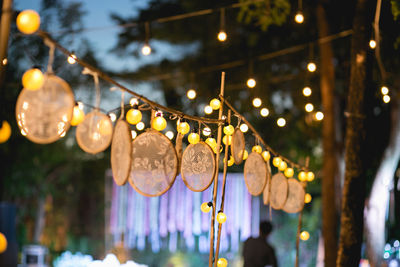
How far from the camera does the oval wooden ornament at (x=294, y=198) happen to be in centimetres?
504

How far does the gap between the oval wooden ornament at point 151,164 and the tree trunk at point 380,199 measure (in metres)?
4.84

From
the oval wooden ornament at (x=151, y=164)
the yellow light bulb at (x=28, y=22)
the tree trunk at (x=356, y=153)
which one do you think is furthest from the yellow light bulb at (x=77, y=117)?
the tree trunk at (x=356, y=153)

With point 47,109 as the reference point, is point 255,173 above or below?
below

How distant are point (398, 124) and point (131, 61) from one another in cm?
607

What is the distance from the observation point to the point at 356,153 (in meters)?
4.78

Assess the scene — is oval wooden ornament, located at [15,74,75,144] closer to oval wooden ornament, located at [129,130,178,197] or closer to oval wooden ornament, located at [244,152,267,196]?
oval wooden ornament, located at [129,130,178,197]

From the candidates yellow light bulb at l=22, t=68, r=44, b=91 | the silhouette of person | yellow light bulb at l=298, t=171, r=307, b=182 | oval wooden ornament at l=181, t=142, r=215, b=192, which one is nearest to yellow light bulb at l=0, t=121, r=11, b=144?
yellow light bulb at l=22, t=68, r=44, b=91

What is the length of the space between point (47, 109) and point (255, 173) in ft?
7.04

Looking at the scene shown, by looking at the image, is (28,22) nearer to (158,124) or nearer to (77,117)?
(77,117)

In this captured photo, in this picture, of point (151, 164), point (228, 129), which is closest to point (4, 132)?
point (151, 164)

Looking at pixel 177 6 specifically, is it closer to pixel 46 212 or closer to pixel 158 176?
pixel 158 176

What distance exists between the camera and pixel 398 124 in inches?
270

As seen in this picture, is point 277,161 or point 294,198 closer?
point 277,161

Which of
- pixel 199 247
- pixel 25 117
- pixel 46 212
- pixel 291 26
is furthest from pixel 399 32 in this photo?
pixel 46 212
